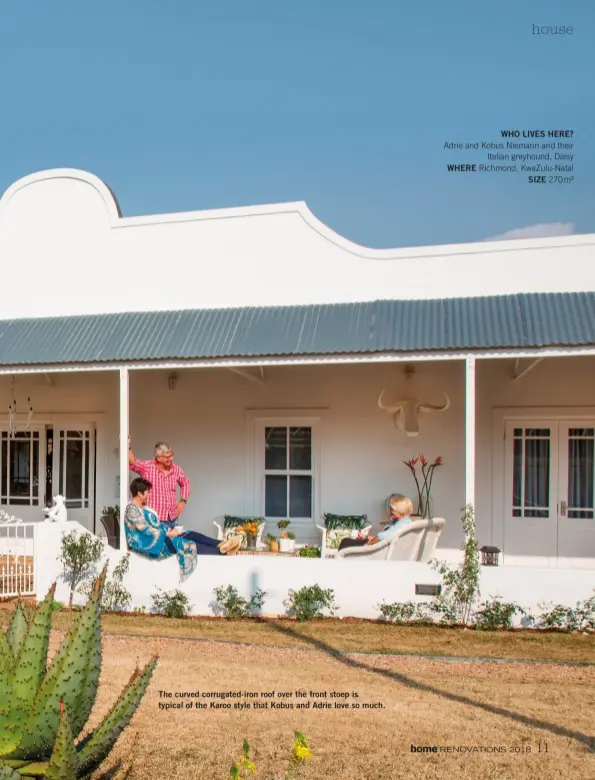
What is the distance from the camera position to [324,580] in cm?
966

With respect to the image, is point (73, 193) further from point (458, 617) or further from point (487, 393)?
point (458, 617)

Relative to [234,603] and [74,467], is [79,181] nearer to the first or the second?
[74,467]

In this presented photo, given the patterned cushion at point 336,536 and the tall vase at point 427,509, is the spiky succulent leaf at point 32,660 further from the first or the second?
the tall vase at point 427,509

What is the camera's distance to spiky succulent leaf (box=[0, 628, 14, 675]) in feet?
12.4

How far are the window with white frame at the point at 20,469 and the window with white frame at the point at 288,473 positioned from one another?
4.06m

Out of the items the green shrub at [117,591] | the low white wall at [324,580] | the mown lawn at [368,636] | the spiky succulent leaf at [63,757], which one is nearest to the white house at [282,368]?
the green shrub at [117,591]

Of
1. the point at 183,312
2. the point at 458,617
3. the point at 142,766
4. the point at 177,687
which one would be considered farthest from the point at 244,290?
the point at 142,766

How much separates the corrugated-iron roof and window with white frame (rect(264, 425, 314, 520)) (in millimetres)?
2075

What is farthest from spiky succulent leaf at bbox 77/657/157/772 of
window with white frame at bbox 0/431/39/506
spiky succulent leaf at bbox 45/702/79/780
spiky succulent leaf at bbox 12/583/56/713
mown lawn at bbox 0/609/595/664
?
window with white frame at bbox 0/431/39/506

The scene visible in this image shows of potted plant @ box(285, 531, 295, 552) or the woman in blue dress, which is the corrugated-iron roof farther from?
potted plant @ box(285, 531, 295, 552)

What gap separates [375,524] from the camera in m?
12.3

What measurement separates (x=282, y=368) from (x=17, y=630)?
350 inches

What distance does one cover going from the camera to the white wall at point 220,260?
1161 centimetres

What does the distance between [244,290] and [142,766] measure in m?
8.27
